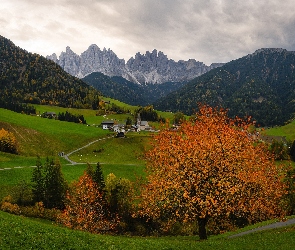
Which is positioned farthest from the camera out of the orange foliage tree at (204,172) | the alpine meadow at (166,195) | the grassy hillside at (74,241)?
the orange foliage tree at (204,172)

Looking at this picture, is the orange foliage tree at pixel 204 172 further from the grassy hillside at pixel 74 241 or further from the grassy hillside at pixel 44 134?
the grassy hillside at pixel 44 134

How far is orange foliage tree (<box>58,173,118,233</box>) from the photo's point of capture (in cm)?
5688

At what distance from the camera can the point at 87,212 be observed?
61.8m

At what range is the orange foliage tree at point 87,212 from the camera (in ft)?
187

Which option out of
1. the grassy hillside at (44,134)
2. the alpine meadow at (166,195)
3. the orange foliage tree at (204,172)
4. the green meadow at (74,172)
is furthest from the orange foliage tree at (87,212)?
the grassy hillside at (44,134)

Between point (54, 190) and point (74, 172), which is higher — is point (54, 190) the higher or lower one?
the lower one

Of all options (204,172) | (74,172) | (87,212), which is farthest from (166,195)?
(74,172)

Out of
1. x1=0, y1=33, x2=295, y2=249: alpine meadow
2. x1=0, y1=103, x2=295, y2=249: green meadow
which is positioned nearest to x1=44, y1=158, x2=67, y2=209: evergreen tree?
x1=0, y1=33, x2=295, y2=249: alpine meadow

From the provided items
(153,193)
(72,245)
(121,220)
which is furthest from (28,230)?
(121,220)

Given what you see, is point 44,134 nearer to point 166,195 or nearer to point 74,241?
point 166,195

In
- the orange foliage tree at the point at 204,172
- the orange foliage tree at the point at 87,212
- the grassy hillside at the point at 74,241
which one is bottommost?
the orange foliage tree at the point at 87,212

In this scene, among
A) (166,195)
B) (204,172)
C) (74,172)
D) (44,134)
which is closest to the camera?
(204,172)

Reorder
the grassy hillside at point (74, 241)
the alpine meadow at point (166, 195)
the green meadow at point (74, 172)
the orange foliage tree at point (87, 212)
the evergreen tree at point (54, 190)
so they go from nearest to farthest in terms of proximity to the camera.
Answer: the grassy hillside at point (74, 241) → the green meadow at point (74, 172) → the alpine meadow at point (166, 195) → the orange foliage tree at point (87, 212) → the evergreen tree at point (54, 190)

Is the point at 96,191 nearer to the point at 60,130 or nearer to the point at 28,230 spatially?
the point at 28,230
